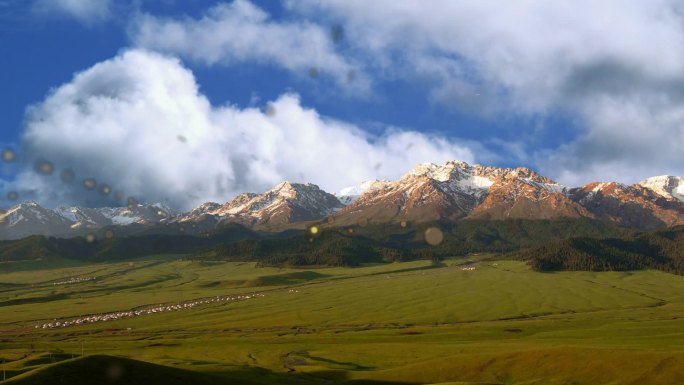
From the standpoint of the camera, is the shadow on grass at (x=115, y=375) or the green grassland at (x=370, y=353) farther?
the green grassland at (x=370, y=353)

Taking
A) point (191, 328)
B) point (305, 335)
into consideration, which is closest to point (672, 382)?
point (305, 335)

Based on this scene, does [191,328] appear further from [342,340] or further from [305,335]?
[342,340]

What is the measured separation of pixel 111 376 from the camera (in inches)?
3068

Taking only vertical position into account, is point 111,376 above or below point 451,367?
above

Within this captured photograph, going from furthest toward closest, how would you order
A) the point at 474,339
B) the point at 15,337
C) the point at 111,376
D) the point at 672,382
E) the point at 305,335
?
the point at 15,337 < the point at 305,335 < the point at 474,339 < the point at 672,382 < the point at 111,376

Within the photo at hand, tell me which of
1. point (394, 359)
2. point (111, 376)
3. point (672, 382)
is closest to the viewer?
point (111, 376)

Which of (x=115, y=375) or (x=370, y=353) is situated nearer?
(x=115, y=375)

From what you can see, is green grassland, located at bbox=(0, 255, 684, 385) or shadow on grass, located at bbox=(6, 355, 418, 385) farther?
green grassland, located at bbox=(0, 255, 684, 385)

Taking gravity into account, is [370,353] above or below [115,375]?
below

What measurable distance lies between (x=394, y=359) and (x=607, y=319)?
10482 centimetres

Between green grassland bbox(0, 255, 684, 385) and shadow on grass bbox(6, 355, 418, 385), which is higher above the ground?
shadow on grass bbox(6, 355, 418, 385)

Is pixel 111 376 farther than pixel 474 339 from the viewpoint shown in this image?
No

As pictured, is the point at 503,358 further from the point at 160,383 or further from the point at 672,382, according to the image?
the point at 160,383

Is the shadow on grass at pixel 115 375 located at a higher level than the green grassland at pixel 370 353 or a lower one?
higher
